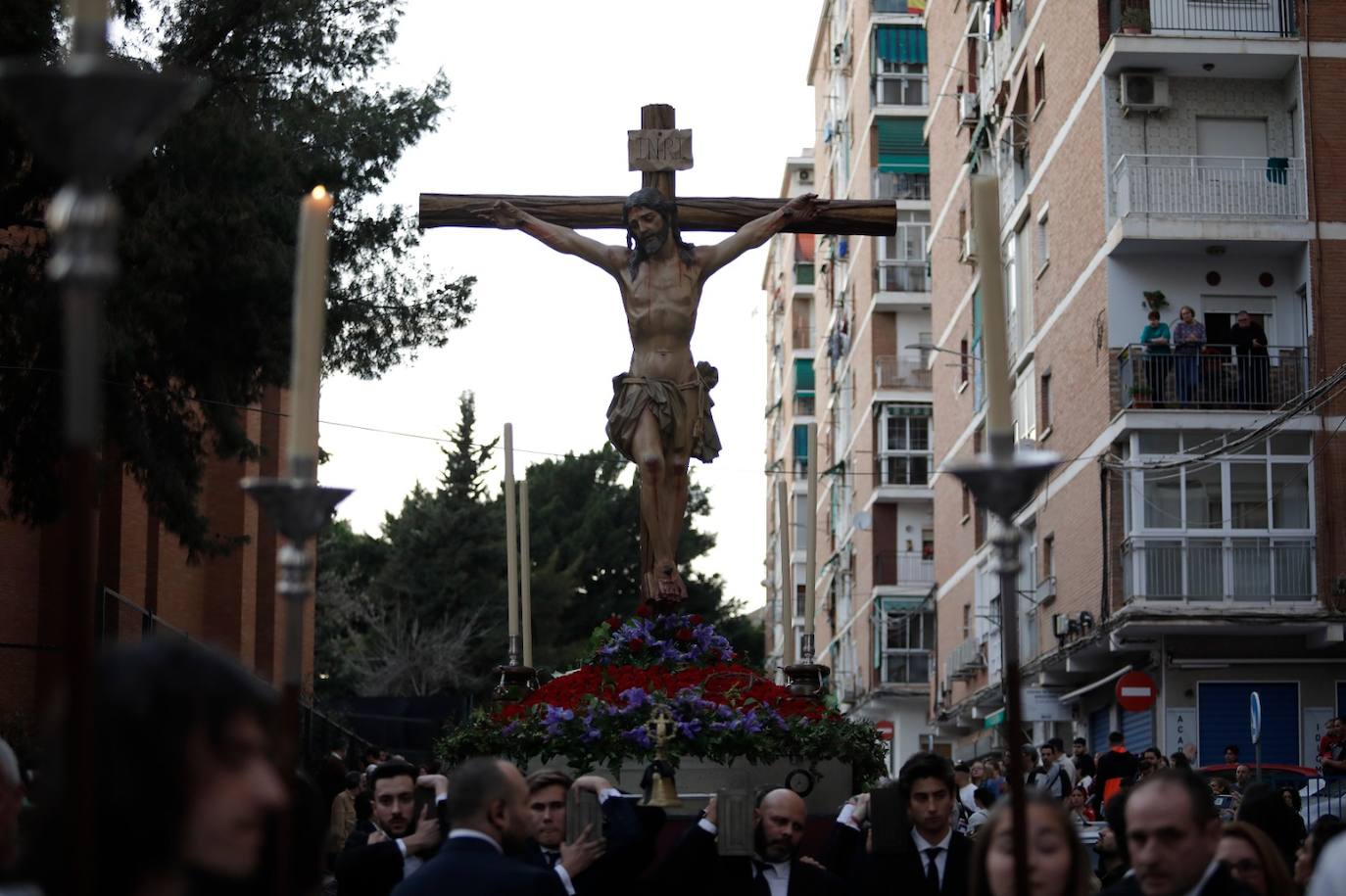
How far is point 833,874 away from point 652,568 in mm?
4865

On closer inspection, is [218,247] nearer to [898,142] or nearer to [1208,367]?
[1208,367]

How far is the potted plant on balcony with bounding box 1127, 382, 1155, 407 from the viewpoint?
32844 mm

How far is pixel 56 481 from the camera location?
66.7 feet

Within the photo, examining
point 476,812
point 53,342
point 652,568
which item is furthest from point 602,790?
point 53,342

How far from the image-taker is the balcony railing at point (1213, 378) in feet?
107

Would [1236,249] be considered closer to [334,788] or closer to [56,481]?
[56,481]

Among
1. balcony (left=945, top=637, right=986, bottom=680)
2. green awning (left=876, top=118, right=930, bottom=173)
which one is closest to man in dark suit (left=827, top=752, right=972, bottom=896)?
balcony (left=945, top=637, right=986, bottom=680)

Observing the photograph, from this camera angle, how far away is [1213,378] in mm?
32875

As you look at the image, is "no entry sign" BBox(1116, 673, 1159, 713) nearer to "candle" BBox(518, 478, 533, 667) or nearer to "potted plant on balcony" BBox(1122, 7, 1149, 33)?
"candle" BBox(518, 478, 533, 667)

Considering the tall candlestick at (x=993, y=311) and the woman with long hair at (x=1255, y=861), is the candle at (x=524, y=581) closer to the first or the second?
the woman with long hair at (x=1255, y=861)

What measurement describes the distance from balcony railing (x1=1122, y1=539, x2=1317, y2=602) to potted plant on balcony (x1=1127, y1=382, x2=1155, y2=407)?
2.04 meters

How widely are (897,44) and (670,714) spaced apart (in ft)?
163

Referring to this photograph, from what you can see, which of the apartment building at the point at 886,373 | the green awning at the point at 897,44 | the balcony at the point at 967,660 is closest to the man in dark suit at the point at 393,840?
the balcony at the point at 967,660

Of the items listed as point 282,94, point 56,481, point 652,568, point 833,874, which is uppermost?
point 282,94
